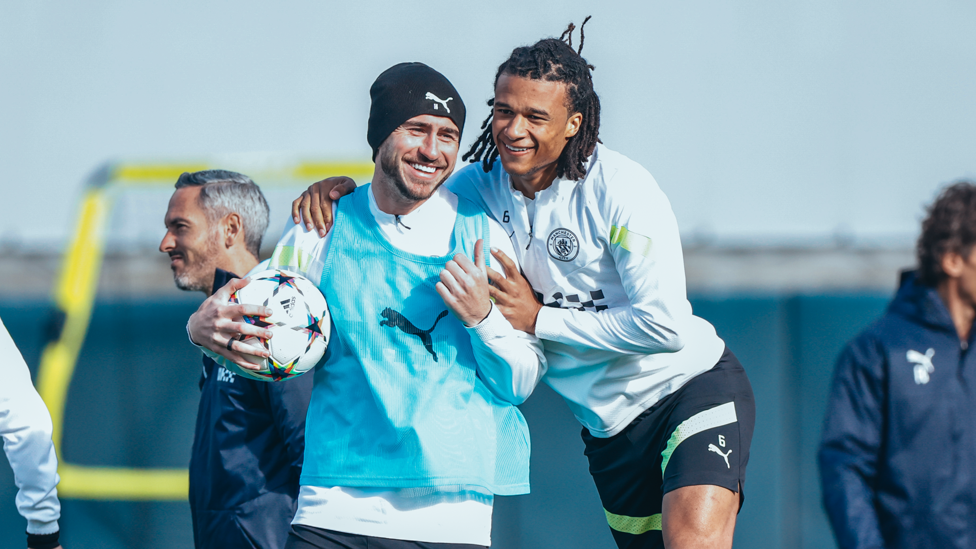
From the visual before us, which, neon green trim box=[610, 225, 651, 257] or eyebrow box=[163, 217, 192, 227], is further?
eyebrow box=[163, 217, 192, 227]

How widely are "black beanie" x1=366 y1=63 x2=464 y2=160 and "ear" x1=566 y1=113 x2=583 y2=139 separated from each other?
399mm

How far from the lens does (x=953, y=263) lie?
2887 millimetres

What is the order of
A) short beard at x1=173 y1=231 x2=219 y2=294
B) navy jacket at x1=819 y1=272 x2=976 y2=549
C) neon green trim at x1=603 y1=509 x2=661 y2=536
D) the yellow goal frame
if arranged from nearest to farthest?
navy jacket at x1=819 y1=272 x2=976 y2=549
neon green trim at x1=603 y1=509 x2=661 y2=536
short beard at x1=173 y1=231 x2=219 y2=294
the yellow goal frame

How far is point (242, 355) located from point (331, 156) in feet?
17.0

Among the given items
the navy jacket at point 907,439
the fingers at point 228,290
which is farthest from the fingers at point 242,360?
the navy jacket at point 907,439

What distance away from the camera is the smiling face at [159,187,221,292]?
13.2 ft

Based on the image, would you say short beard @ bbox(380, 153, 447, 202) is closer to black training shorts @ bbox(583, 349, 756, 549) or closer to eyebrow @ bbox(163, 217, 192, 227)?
black training shorts @ bbox(583, 349, 756, 549)

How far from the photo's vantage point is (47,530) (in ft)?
11.0

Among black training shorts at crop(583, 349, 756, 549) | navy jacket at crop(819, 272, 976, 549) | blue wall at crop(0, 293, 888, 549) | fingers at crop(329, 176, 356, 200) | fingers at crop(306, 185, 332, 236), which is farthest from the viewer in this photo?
blue wall at crop(0, 293, 888, 549)

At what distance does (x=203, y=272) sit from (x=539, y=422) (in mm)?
2935

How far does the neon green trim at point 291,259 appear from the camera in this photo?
2.86 meters

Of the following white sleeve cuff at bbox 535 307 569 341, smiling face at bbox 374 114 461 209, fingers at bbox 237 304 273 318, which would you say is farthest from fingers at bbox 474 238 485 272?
fingers at bbox 237 304 273 318

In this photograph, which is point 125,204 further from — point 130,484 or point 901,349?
point 901,349

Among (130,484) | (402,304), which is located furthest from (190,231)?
(130,484)
